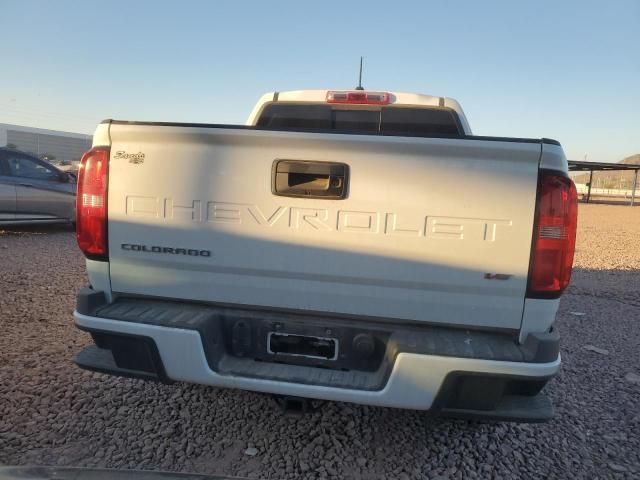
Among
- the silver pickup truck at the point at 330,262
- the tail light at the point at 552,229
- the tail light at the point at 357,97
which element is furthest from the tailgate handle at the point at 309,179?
the tail light at the point at 357,97

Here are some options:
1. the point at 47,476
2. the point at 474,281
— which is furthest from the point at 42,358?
the point at 474,281

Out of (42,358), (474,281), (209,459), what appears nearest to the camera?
(474,281)

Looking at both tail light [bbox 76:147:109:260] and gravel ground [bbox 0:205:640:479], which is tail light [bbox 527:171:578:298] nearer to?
gravel ground [bbox 0:205:640:479]

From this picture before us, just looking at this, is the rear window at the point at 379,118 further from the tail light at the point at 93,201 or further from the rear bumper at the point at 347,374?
the rear bumper at the point at 347,374

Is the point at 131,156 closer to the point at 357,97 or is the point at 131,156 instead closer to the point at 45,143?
the point at 357,97

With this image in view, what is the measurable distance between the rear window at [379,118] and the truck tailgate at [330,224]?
165cm

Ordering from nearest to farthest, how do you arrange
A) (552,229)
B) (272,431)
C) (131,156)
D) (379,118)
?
(552,229) < (131,156) < (272,431) < (379,118)

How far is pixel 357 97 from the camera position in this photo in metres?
3.53

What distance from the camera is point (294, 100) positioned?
4031 millimetres

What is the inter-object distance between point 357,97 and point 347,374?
204cm

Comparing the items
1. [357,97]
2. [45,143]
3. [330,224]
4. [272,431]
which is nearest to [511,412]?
[330,224]

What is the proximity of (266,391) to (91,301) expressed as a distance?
3.34ft

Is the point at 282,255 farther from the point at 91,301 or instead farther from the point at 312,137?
the point at 91,301

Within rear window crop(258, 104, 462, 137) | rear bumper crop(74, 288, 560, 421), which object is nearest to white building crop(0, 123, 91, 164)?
rear window crop(258, 104, 462, 137)
